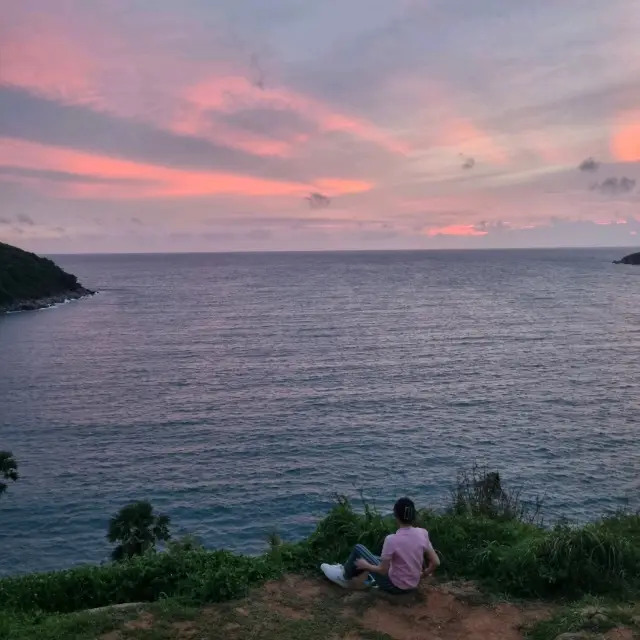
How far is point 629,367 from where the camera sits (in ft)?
173

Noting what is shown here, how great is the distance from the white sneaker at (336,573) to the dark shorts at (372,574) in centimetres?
10

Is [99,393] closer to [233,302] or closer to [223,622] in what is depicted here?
[223,622]

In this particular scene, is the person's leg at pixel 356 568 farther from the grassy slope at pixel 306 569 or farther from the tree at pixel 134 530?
the tree at pixel 134 530

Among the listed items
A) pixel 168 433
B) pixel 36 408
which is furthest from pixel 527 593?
pixel 36 408

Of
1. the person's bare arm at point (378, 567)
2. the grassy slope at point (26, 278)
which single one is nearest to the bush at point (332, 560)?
the person's bare arm at point (378, 567)

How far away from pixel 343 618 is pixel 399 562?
3.49 ft

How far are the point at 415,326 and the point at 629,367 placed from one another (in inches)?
1198

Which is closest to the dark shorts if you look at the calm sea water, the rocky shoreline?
the calm sea water

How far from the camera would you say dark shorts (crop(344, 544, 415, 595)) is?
8.62m

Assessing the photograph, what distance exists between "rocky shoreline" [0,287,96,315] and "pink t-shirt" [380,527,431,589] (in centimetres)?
10345

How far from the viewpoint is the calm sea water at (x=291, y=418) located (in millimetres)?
28141

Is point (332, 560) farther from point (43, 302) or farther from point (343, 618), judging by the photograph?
point (43, 302)

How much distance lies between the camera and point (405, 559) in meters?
8.56

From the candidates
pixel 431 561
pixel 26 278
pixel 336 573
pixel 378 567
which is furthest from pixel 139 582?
pixel 26 278
